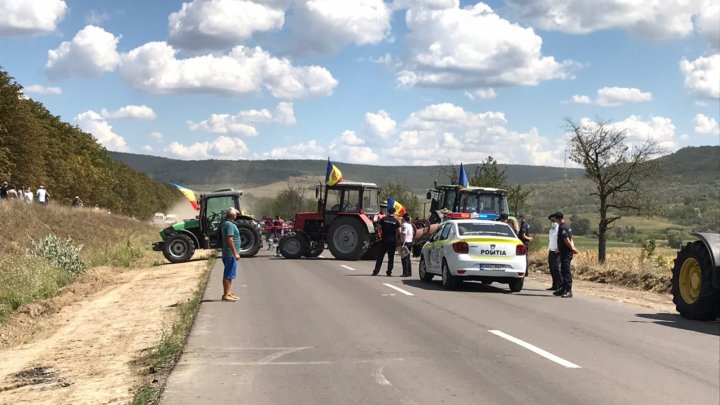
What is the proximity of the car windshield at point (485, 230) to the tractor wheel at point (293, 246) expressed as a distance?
13210mm

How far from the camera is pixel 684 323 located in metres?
12.4

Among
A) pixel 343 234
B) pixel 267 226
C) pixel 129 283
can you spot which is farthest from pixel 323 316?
pixel 267 226

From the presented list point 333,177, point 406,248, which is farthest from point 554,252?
point 333,177

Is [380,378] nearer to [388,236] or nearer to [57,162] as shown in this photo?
[388,236]

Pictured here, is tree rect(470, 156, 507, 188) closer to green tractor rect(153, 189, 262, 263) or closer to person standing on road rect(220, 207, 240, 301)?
green tractor rect(153, 189, 262, 263)

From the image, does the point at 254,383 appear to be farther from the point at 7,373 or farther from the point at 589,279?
the point at 589,279

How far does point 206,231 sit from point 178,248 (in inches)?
51.7

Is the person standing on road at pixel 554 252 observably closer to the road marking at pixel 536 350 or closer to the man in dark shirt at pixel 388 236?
the man in dark shirt at pixel 388 236

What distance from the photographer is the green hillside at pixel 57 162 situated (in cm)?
5622

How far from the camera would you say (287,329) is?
37.0ft

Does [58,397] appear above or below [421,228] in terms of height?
below

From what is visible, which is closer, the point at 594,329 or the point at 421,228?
the point at 594,329

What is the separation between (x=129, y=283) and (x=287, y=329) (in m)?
12.1

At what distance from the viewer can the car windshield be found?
675 inches
